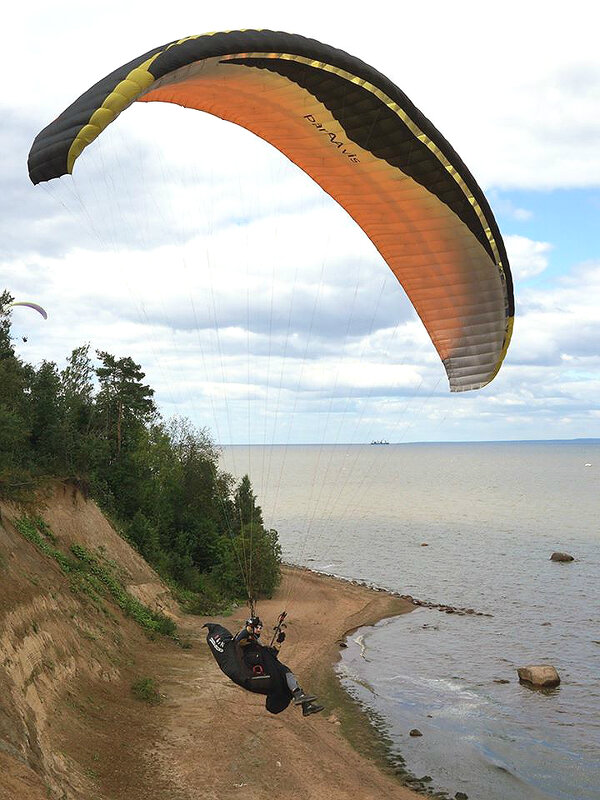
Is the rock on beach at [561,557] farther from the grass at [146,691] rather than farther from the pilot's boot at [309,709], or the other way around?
the pilot's boot at [309,709]

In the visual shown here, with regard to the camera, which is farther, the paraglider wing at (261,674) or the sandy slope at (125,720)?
the sandy slope at (125,720)

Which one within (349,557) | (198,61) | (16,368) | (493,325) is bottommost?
(349,557)

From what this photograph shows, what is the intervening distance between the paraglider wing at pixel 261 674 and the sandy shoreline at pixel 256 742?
13.4 ft

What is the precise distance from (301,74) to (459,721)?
56.9 ft

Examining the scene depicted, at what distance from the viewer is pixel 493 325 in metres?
12.2

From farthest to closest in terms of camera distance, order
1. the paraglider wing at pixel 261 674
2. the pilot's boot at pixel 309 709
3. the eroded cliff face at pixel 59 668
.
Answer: the eroded cliff face at pixel 59 668 < the paraglider wing at pixel 261 674 < the pilot's boot at pixel 309 709

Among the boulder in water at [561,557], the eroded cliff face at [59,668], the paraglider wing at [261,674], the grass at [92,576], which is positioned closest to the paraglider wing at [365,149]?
the paraglider wing at [261,674]

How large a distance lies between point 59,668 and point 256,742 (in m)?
4.59

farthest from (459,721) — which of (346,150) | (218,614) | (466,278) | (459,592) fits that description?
(459,592)

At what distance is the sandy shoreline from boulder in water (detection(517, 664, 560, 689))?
639cm

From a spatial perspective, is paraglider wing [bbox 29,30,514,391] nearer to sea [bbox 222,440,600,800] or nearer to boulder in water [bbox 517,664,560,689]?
sea [bbox 222,440,600,800]

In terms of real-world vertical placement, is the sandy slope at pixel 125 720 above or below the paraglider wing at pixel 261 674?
below

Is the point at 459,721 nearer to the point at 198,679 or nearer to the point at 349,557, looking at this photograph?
the point at 198,679

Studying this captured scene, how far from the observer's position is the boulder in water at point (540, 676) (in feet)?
73.0
